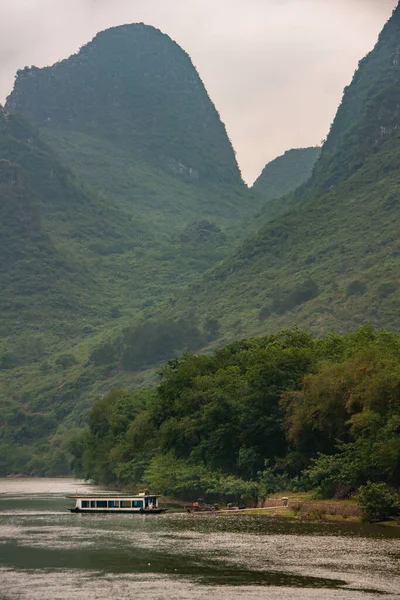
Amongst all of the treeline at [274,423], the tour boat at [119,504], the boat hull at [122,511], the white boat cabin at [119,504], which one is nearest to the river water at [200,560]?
the treeline at [274,423]

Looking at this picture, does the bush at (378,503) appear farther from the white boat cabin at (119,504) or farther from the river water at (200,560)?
the white boat cabin at (119,504)

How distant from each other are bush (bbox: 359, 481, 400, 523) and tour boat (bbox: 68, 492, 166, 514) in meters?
25.7

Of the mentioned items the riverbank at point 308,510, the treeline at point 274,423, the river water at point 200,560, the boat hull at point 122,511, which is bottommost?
the river water at point 200,560

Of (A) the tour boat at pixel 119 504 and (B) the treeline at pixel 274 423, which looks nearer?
(B) the treeline at pixel 274 423

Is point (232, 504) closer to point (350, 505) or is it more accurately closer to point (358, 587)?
point (350, 505)

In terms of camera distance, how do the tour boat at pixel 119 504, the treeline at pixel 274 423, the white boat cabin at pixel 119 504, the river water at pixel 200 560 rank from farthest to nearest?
the white boat cabin at pixel 119 504 → the tour boat at pixel 119 504 → the treeline at pixel 274 423 → the river water at pixel 200 560

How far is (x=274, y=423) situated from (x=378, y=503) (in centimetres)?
2558

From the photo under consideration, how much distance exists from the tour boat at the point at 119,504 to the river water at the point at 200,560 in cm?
1032

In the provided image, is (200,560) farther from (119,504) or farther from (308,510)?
(119,504)

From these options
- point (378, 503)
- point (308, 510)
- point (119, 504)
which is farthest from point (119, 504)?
point (378, 503)

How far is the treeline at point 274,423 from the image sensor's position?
90.1 metres

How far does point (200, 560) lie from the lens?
2618 inches

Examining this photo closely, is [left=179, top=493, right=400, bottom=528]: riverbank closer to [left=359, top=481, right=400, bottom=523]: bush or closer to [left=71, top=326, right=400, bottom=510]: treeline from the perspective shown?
[left=359, top=481, right=400, bottom=523]: bush

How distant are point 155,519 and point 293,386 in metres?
21.9
